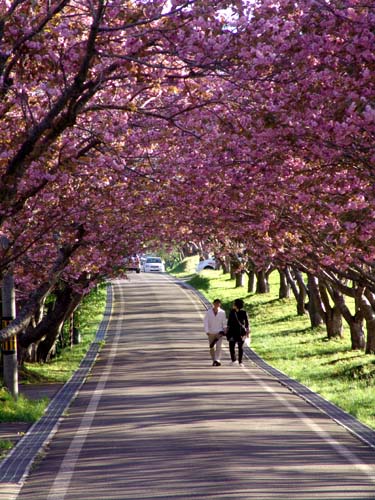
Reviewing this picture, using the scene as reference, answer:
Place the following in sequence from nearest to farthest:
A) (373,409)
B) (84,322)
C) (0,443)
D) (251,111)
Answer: (251,111), (0,443), (373,409), (84,322)

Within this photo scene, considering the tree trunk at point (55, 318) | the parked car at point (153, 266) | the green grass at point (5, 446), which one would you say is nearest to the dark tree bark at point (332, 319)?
the tree trunk at point (55, 318)

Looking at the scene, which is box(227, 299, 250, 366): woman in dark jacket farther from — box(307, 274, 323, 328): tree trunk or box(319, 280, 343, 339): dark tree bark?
box(307, 274, 323, 328): tree trunk

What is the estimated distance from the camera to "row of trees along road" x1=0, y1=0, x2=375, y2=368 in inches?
435

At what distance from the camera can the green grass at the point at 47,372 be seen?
17969 mm

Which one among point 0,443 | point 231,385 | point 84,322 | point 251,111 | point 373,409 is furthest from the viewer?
point 84,322

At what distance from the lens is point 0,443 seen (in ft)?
48.1

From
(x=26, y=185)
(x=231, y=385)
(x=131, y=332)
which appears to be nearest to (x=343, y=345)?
(x=131, y=332)

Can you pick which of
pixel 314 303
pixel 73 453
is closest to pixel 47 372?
pixel 314 303

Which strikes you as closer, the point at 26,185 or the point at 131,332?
the point at 26,185

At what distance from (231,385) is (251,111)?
34.6 ft

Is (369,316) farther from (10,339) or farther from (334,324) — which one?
(10,339)

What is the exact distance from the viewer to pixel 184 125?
16438 millimetres

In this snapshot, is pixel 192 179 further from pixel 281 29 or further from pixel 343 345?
pixel 343 345

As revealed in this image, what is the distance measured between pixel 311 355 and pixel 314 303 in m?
8.84
